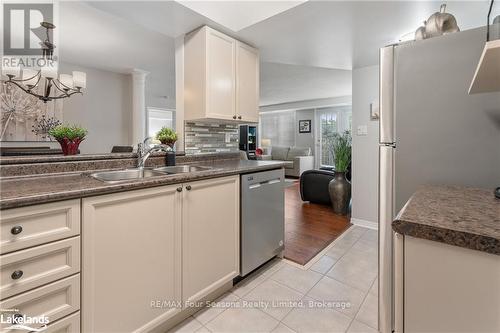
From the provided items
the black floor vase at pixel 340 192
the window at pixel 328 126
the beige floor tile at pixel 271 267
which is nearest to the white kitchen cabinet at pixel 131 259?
the beige floor tile at pixel 271 267

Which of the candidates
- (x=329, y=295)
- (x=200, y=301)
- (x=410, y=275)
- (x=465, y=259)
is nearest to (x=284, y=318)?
(x=329, y=295)

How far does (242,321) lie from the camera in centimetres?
145

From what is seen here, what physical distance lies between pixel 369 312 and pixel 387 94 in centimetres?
137

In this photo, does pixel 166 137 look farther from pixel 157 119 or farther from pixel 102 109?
pixel 157 119

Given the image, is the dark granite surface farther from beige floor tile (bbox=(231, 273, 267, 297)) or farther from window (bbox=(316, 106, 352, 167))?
window (bbox=(316, 106, 352, 167))

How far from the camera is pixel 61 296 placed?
935mm

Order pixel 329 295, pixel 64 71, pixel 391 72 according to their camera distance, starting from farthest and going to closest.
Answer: pixel 64 71 → pixel 329 295 → pixel 391 72

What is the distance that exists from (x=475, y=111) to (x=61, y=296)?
189 centimetres

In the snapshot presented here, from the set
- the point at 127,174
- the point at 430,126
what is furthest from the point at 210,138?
the point at 430,126

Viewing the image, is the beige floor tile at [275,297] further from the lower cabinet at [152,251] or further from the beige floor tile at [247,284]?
the lower cabinet at [152,251]

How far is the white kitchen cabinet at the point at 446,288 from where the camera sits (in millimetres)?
510

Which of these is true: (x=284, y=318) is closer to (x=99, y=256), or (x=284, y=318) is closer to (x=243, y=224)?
(x=243, y=224)

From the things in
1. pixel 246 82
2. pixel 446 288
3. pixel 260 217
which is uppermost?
pixel 246 82

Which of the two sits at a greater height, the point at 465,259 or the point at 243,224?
the point at 465,259
